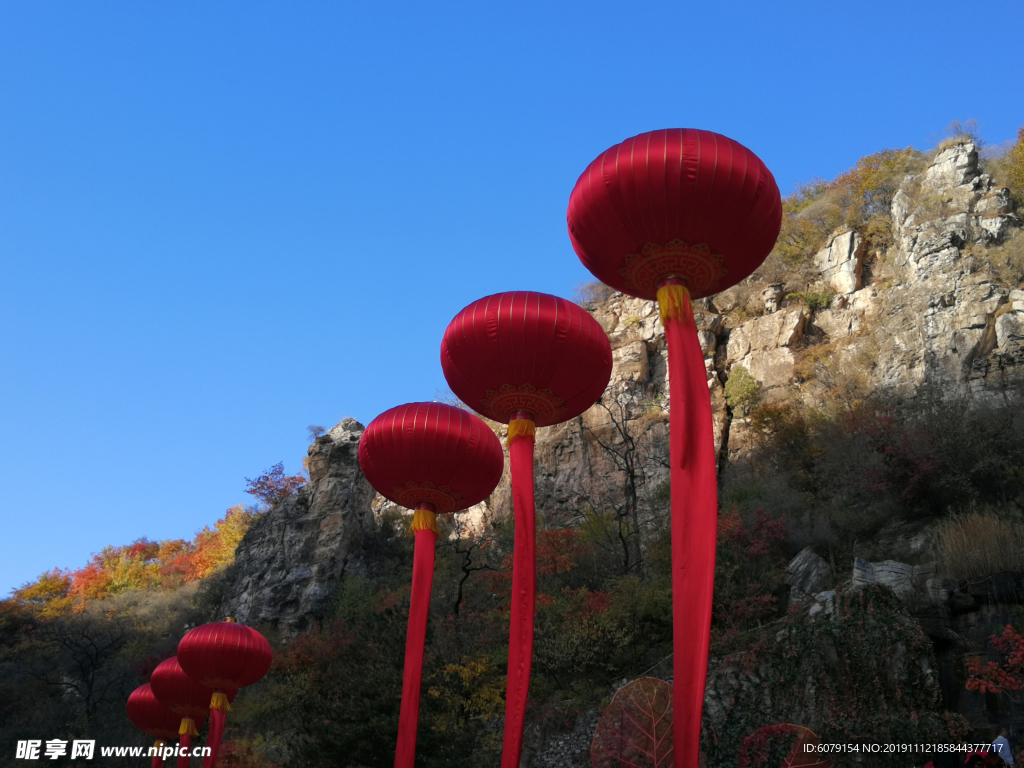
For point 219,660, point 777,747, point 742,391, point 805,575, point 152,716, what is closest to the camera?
point 777,747

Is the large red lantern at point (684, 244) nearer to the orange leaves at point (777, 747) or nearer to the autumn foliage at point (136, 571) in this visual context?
the orange leaves at point (777, 747)

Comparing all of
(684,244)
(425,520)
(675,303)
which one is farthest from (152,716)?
(684,244)

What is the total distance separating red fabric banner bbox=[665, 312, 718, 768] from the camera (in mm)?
5297

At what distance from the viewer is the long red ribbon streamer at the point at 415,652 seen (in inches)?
308

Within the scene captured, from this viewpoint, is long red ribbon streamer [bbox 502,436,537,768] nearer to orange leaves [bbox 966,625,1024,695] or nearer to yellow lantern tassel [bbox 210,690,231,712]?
orange leaves [bbox 966,625,1024,695]

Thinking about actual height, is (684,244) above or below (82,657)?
above

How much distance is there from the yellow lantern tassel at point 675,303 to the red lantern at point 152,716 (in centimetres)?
947

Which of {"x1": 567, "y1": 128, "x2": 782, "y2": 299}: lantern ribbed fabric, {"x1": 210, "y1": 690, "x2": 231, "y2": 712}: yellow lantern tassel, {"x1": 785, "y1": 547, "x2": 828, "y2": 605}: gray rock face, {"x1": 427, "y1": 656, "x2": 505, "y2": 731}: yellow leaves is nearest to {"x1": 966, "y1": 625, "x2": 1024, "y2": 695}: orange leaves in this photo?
{"x1": 785, "y1": 547, "x2": 828, "y2": 605}: gray rock face

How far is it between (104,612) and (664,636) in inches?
897

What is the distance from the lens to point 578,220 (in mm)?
6852

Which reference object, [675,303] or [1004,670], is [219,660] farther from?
[1004,670]

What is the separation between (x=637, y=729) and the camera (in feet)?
22.2

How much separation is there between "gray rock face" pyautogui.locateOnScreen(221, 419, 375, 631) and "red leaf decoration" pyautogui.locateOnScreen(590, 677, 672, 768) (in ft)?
51.9

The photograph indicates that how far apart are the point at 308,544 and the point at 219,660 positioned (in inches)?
518
